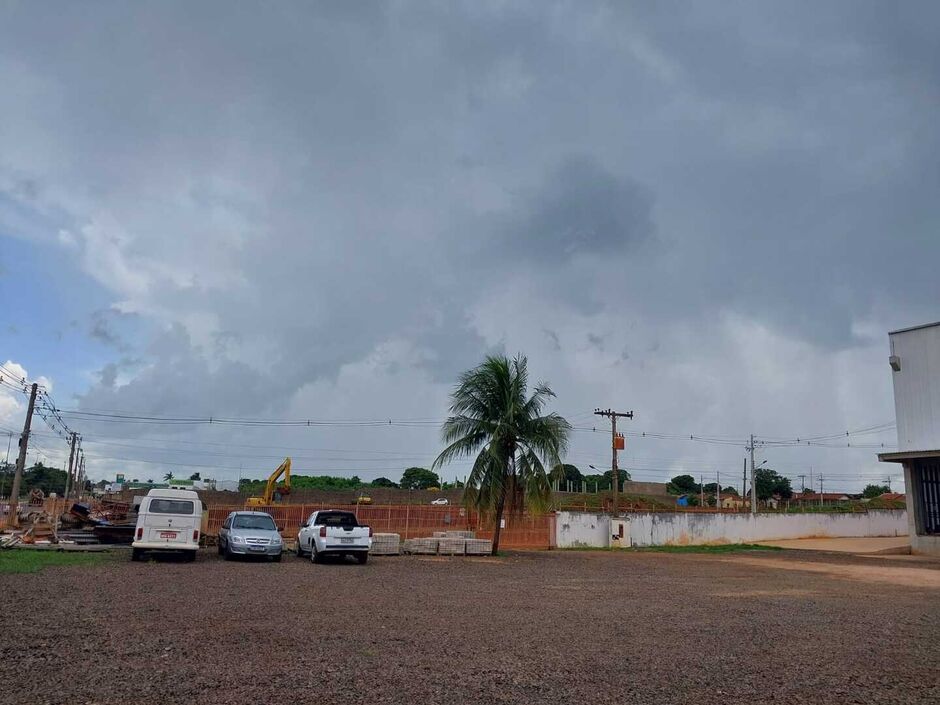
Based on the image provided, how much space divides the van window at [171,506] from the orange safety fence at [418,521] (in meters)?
8.53

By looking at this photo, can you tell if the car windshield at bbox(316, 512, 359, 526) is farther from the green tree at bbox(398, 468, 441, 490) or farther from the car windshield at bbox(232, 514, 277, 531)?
the green tree at bbox(398, 468, 441, 490)

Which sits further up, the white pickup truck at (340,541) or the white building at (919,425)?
the white building at (919,425)

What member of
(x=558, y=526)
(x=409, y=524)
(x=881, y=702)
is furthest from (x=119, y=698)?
(x=558, y=526)

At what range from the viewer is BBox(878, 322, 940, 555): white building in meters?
35.3

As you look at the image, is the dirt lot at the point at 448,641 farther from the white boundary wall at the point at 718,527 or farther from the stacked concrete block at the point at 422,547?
the white boundary wall at the point at 718,527

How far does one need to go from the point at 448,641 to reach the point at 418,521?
2526 centimetres

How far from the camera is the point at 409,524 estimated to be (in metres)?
33.8

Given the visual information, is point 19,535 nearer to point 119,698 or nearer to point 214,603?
point 214,603

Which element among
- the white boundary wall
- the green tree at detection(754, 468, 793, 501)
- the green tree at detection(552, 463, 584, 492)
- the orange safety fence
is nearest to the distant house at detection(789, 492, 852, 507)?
the green tree at detection(754, 468, 793, 501)

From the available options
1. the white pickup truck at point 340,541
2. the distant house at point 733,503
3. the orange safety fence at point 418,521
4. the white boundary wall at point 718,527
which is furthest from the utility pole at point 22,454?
the distant house at point 733,503

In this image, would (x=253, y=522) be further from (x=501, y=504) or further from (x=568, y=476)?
(x=568, y=476)

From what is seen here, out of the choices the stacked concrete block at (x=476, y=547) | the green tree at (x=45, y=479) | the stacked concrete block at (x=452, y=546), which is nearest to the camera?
the stacked concrete block at (x=452, y=546)

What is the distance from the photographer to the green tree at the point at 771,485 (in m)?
111

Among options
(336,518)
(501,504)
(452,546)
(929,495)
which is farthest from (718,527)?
(336,518)
